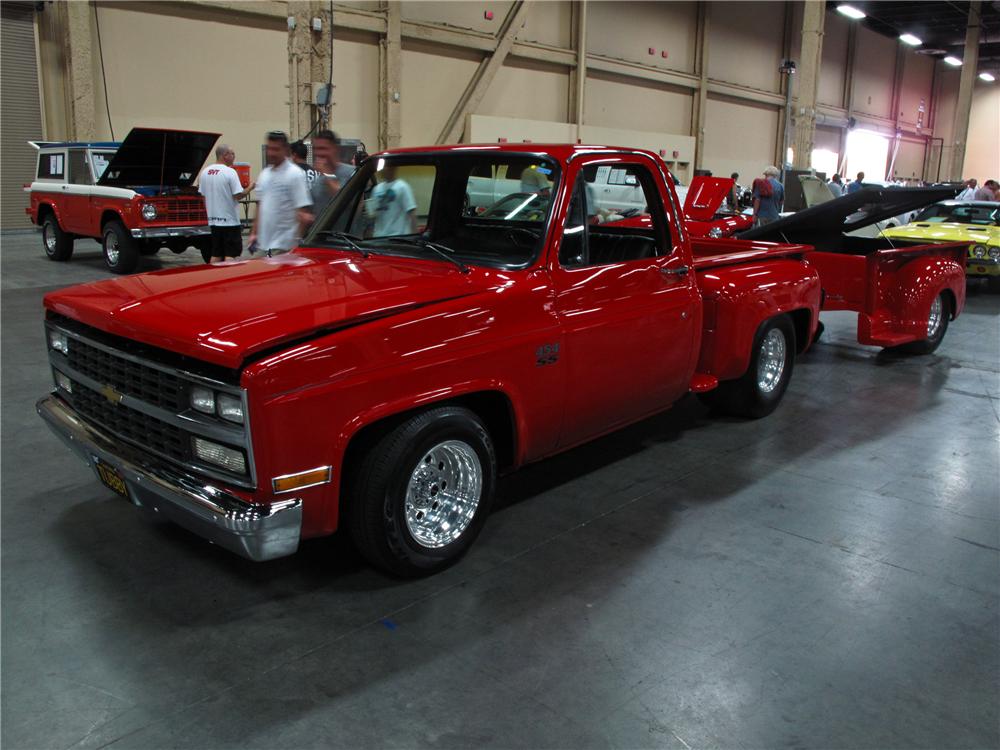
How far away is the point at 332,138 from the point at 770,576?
4811mm

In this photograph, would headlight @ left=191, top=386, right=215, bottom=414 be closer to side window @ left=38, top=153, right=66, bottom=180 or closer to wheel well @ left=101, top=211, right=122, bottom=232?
wheel well @ left=101, top=211, right=122, bottom=232

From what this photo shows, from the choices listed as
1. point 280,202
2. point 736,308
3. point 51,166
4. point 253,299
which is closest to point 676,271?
point 736,308

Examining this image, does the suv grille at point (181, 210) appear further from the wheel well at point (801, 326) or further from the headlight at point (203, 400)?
the headlight at point (203, 400)

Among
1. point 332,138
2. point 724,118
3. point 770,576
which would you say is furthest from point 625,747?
point 724,118

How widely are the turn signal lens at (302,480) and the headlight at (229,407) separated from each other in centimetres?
26

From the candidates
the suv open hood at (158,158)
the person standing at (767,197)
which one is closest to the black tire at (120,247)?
the suv open hood at (158,158)

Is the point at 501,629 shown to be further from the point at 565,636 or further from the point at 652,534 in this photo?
the point at 652,534

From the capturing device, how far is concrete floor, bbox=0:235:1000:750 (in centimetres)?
262

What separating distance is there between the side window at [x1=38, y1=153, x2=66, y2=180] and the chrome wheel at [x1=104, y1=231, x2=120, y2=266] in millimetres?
1756

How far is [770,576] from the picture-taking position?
3.60 metres

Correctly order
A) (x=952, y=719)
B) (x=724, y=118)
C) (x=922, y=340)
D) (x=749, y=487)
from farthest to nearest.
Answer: (x=724, y=118), (x=922, y=340), (x=749, y=487), (x=952, y=719)

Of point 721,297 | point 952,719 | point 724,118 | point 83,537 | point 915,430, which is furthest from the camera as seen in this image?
point 724,118

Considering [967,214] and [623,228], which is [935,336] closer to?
[623,228]

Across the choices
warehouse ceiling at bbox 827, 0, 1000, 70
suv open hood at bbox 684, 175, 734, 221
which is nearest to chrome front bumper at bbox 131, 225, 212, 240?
suv open hood at bbox 684, 175, 734, 221
